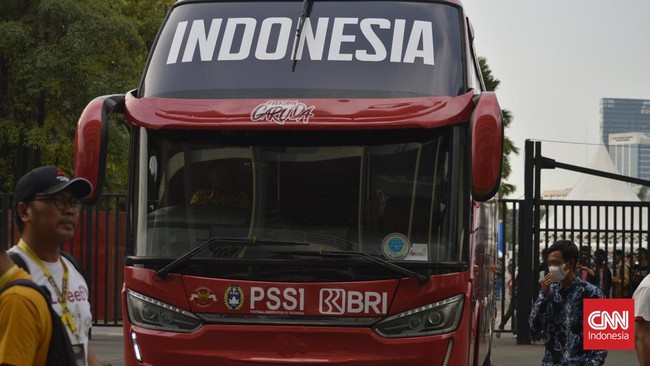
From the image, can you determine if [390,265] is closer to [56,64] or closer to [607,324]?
[607,324]

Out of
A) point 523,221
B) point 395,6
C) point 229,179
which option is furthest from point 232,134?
point 523,221

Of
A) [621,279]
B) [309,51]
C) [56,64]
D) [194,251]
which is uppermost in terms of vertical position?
[56,64]

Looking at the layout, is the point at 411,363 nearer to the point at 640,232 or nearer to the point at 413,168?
the point at 413,168

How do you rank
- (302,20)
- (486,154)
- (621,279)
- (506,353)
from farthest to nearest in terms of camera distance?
(621,279)
(506,353)
(302,20)
(486,154)

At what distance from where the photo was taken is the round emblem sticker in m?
7.89

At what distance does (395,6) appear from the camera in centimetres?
870

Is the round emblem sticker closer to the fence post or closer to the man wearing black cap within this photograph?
the man wearing black cap

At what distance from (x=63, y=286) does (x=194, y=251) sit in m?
2.91

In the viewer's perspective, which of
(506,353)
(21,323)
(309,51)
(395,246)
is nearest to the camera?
(21,323)

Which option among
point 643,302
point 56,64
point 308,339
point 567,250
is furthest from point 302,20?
point 56,64

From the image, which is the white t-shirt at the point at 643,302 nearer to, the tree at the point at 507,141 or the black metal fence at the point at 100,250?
the black metal fence at the point at 100,250

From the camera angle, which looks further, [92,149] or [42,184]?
[92,149]

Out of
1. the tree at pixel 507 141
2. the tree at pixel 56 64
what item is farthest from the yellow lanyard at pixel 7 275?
the tree at pixel 507 141

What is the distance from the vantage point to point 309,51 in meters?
8.41
